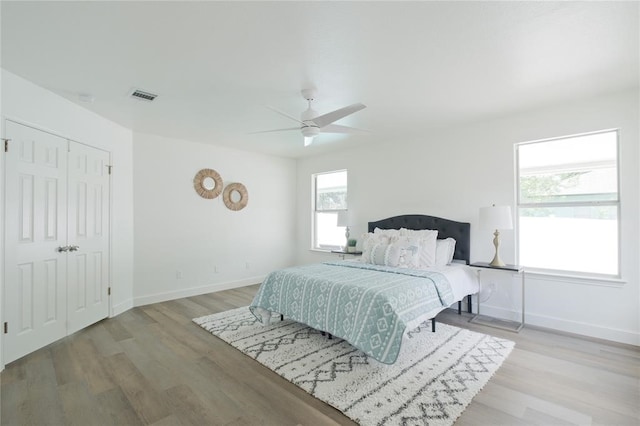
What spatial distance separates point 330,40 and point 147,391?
9.72 feet

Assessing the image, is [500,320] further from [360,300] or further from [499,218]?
[360,300]

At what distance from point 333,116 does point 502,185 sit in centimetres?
254

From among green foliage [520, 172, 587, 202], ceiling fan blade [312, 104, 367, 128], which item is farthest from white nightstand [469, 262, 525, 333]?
ceiling fan blade [312, 104, 367, 128]

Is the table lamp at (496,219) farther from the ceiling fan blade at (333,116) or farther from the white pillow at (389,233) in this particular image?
the ceiling fan blade at (333,116)

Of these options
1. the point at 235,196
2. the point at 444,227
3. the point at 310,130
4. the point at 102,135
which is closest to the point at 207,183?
the point at 235,196

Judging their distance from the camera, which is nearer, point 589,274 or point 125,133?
point 589,274

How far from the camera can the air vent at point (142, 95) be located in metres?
3.15

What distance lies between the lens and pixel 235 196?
575cm

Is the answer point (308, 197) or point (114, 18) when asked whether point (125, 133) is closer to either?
point (114, 18)

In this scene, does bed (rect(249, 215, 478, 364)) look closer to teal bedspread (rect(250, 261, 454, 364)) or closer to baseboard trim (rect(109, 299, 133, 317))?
teal bedspread (rect(250, 261, 454, 364))

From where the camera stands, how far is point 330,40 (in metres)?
2.26

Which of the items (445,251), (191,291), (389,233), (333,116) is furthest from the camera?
(191,291)

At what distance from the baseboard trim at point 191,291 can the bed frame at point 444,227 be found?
2796 millimetres

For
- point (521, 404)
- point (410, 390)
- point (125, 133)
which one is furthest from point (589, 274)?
point (125, 133)
